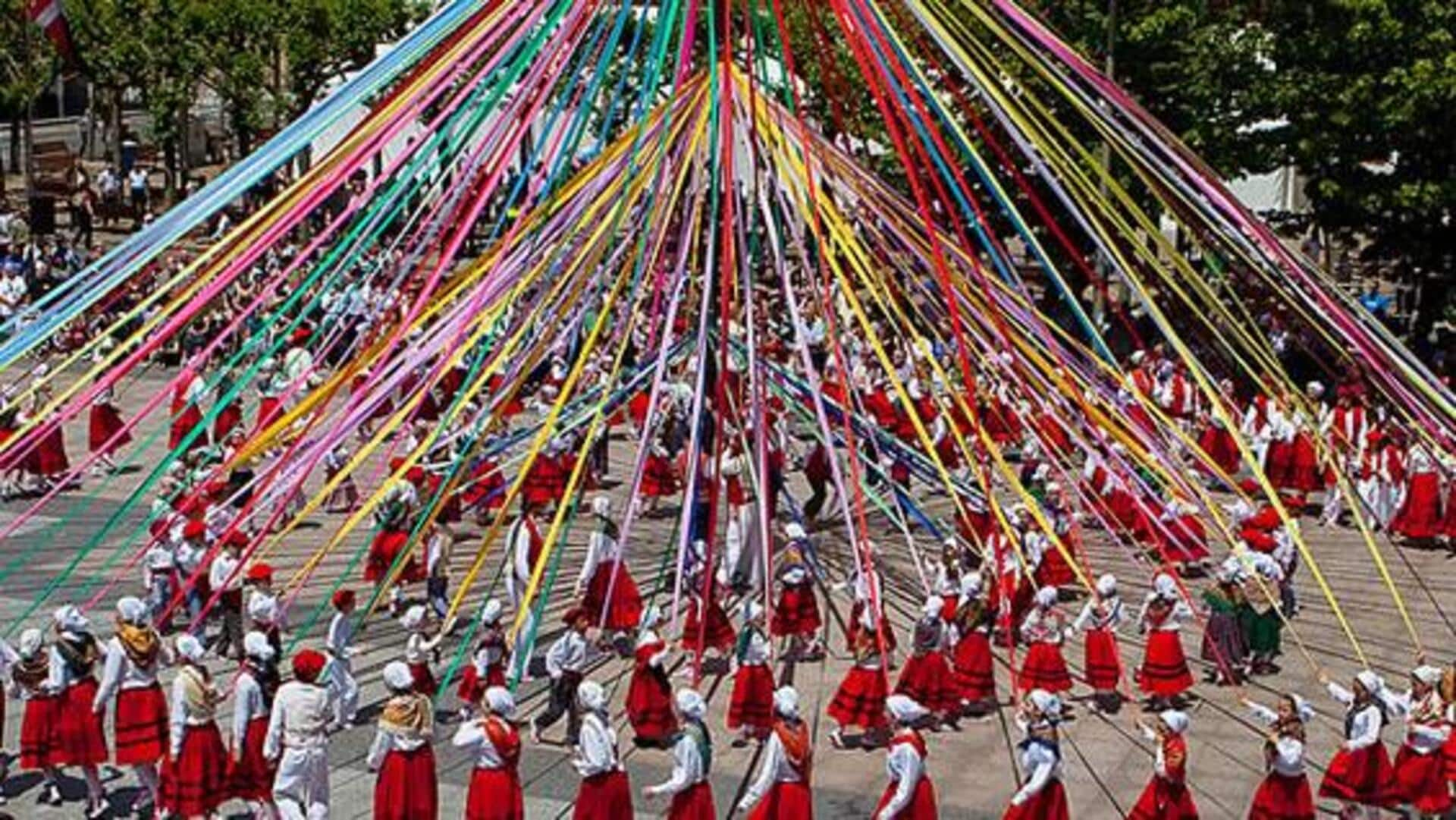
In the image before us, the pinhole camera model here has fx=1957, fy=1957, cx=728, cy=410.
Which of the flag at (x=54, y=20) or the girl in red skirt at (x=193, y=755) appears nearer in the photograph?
the girl in red skirt at (x=193, y=755)

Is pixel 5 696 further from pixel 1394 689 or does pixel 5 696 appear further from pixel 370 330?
pixel 1394 689

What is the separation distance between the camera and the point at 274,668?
11.0m

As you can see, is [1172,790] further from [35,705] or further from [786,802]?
[35,705]

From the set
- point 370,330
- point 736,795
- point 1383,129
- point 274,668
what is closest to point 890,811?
point 736,795

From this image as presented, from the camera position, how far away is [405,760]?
10.2 metres

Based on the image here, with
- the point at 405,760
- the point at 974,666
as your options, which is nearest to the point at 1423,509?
the point at 974,666

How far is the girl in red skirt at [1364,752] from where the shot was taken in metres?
11.1

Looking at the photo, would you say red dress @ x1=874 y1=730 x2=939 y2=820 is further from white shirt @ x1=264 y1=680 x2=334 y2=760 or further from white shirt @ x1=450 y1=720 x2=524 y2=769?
white shirt @ x1=264 y1=680 x2=334 y2=760

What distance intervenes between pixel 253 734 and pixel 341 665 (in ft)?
4.56

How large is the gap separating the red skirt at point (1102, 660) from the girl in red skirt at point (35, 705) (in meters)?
6.60

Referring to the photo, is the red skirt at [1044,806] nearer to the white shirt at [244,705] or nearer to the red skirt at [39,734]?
the white shirt at [244,705]

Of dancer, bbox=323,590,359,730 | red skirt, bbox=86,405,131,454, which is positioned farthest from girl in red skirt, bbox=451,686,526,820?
red skirt, bbox=86,405,131,454

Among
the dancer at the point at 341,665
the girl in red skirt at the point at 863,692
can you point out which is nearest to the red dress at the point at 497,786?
the dancer at the point at 341,665

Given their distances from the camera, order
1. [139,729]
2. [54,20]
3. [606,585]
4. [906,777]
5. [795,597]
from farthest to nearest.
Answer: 1. [54,20]
2. [606,585]
3. [795,597]
4. [139,729]
5. [906,777]
